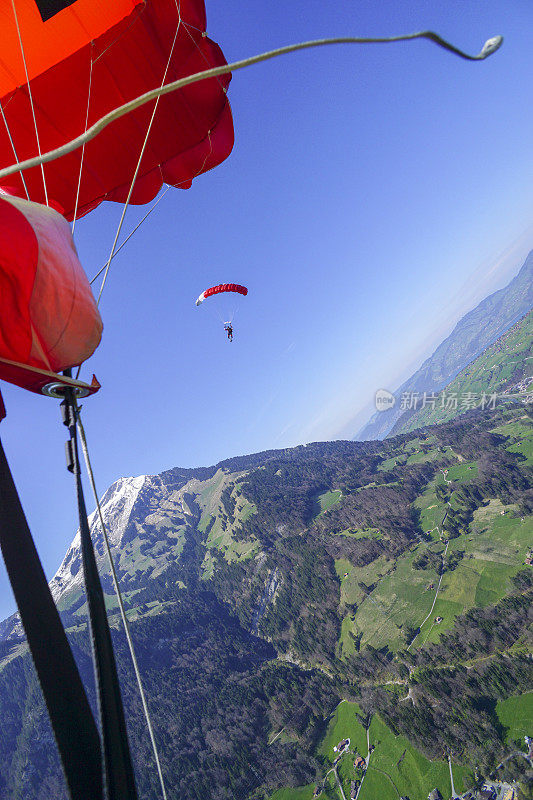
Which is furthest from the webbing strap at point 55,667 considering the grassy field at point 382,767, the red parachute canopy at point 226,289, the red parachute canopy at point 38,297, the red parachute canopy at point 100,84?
the grassy field at point 382,767

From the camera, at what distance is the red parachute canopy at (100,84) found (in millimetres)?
10633

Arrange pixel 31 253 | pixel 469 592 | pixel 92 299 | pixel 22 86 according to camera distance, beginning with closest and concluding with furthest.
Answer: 1. pixel 31 253
2. pixel 92 299
3. pixel 22 86
4. pixel 469 592

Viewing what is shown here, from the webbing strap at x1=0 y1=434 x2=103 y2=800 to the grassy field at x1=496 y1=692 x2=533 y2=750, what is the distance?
121467 millimetres

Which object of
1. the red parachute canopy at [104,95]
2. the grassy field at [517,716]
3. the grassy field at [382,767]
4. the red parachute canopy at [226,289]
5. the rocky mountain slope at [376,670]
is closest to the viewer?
the red parachute canopy at [104,95]

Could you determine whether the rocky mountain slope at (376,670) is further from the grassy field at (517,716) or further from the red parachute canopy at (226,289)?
the red parachute canopy at (226,289)

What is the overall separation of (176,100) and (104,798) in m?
16.0

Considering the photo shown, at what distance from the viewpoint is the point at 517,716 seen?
295 ft

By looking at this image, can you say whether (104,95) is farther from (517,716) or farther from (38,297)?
(517,716)

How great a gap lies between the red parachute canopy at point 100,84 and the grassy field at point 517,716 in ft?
404

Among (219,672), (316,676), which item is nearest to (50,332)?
(316,676)

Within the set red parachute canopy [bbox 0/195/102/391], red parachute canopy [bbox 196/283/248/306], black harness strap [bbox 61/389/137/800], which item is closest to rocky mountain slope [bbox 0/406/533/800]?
red parachute canopy [bbox 196/283/248/306]

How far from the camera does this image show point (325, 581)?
18988cm

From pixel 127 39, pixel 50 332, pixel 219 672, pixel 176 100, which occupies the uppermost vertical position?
pixel 127 39

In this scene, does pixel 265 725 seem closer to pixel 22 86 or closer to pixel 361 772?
pixel 361 772
